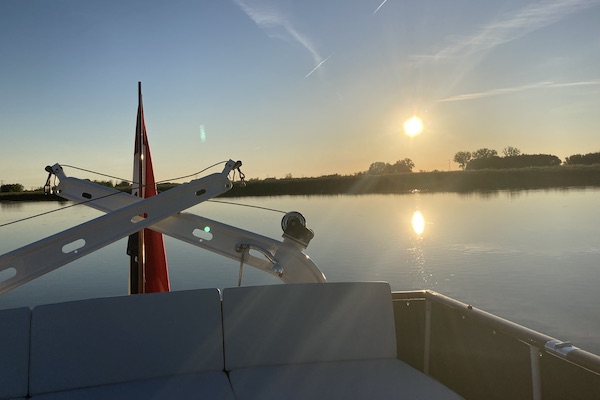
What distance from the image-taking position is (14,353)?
2.18 meters

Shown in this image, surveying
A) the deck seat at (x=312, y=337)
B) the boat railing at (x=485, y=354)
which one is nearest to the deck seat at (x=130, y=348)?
the deck seat at (x=312, y=337)

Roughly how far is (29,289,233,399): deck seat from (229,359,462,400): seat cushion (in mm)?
128

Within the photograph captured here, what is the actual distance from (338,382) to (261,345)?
0.44 metres

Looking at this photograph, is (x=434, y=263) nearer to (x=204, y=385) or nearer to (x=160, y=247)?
(x=160, y=247)

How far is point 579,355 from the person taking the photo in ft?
5.36

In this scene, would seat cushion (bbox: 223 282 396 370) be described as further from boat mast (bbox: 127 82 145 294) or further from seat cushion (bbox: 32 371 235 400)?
boat mast (bbox: 127 82 145 294)

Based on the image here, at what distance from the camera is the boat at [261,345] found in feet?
6.88

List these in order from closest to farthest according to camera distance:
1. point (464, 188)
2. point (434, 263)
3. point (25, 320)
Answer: point (25, 320) → point (434, 263) → point (464, 188)

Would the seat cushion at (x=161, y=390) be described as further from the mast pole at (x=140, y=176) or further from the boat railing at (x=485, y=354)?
the mast pole at (x=140, y=176)

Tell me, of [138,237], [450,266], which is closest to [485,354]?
[138,237]

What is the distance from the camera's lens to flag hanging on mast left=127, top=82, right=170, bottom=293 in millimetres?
4219

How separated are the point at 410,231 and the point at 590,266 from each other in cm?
653

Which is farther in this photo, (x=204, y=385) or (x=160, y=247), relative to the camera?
(x=160, y=247)

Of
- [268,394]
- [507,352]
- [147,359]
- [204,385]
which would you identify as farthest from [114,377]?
[507,352]
